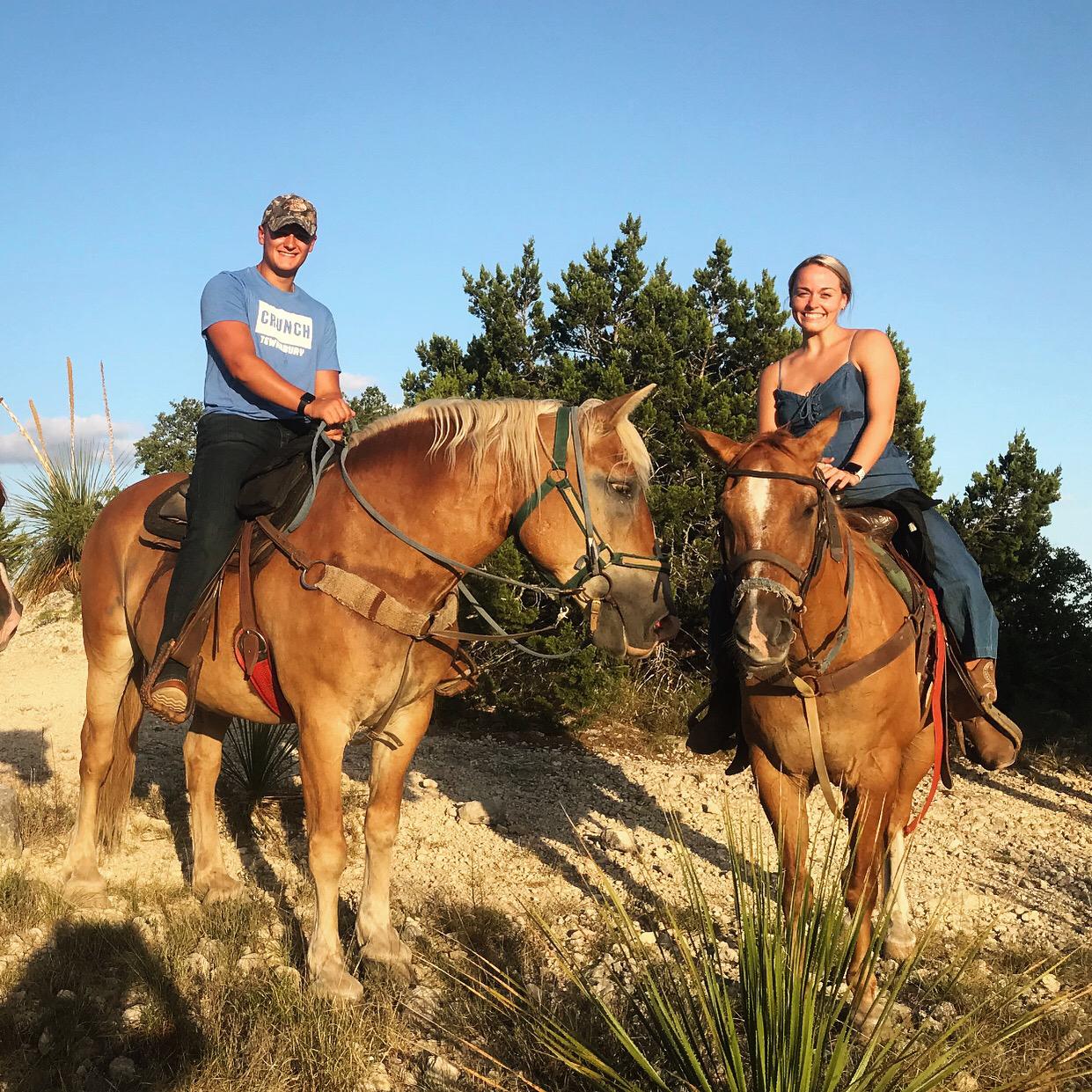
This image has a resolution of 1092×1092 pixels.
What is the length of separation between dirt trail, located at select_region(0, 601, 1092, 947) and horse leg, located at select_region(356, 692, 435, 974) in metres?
0.70

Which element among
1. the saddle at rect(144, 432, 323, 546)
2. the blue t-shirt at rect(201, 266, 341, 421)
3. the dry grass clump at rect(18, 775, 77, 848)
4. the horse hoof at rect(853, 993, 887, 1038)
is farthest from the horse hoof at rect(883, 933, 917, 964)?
the dry grass clump at rect(18, 775, 77, 848)

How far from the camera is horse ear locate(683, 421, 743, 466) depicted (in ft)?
11.7

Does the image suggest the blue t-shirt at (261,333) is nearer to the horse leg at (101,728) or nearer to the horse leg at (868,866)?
the horse leg at (101,728)

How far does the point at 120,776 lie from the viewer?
5.30m

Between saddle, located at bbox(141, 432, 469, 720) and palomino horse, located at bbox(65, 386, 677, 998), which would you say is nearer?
palomino horse, located at bbox(65, 386, 677, 998)

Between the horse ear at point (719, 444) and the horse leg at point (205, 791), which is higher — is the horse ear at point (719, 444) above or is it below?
above

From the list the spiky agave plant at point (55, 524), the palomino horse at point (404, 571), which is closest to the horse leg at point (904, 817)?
the palomino horse at point (404, 571)

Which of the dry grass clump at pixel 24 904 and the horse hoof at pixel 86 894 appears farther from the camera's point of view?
the horse hoof at pixel 86 894

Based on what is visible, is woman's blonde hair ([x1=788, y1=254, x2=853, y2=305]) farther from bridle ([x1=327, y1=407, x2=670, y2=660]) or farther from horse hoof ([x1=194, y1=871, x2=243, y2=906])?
horse hoof ([x1=194, y1=871, x2=243, y2=906])

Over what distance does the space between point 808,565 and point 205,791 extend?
3781mm

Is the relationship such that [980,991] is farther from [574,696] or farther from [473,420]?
[574,696]

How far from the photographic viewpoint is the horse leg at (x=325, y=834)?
383 centimetres

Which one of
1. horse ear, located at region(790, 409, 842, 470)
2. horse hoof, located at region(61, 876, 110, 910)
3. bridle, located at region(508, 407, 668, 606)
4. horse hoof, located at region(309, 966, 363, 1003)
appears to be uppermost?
horse ear, located at region(790, 409, 842, 470)

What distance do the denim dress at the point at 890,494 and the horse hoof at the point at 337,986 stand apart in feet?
10.3
